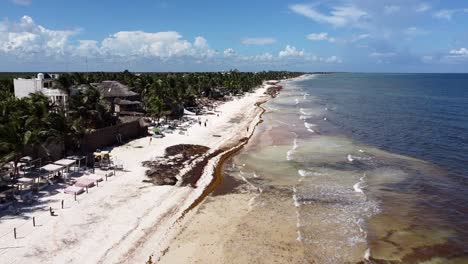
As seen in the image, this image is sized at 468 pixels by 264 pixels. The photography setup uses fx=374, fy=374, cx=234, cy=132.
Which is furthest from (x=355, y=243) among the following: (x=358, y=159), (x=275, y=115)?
(x=275, y=115)

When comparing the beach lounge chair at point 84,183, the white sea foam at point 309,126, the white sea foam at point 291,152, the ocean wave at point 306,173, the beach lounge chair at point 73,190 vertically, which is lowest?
the ocean wave at point 306,173

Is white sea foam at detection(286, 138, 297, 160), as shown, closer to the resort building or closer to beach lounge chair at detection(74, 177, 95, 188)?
beach lounge chair at detection(74, 177, 95, 188)

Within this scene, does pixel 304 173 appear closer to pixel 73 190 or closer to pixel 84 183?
pixel 84 183

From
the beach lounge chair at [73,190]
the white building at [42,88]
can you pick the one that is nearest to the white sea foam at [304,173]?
the beach lounge chair at [73,190]

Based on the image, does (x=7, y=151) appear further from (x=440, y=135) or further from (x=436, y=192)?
(x=440, y=135)

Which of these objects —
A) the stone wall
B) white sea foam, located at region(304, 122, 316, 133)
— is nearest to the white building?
the stone wall

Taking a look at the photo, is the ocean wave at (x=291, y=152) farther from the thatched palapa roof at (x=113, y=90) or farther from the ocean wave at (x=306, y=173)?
the thatched palapa roof at (x=113, y=90)

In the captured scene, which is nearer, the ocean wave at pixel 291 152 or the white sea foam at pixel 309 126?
the ocean wave at pixel 291 152
